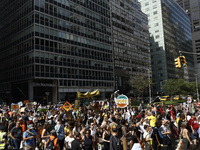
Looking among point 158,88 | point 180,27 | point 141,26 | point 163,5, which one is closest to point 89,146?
point 141,26

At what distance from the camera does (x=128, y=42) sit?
7781cm

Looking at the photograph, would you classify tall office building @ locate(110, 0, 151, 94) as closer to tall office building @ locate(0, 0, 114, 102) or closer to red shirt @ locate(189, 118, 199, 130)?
tall office building @ locate(0, 0, 114, 102)

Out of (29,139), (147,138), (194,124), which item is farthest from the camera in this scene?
(194,124)

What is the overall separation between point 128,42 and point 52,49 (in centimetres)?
3855

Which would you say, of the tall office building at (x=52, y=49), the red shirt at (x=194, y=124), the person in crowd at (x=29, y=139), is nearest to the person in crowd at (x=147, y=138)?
the red shirt at (x=194, y=124)

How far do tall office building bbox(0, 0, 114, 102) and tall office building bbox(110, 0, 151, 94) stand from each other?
8471 mm

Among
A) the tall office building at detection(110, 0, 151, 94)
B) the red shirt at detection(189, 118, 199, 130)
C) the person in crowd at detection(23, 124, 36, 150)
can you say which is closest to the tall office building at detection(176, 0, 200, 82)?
the tall office building at detection(110, 0, 151, 94)

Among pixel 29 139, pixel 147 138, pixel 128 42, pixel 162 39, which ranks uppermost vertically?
pixel 162 39

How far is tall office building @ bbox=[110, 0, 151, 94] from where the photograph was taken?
70.5m

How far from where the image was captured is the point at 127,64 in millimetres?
74875

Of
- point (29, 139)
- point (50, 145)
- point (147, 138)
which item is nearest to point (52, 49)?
point (29, 139)

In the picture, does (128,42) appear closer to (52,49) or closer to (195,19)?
(52,49)

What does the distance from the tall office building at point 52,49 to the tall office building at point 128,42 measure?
8.47 m

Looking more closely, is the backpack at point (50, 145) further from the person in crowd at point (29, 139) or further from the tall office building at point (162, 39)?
the tall office building at point (162, 39)
